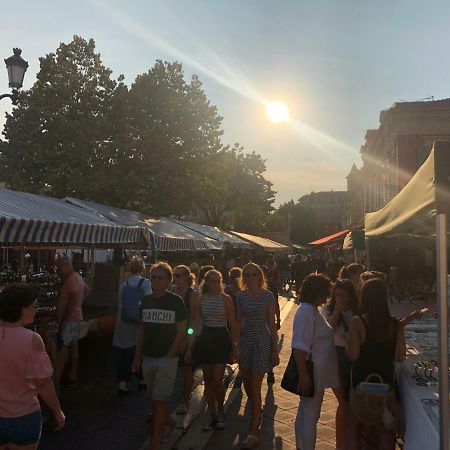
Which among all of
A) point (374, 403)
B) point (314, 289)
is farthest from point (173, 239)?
point (374, 403)

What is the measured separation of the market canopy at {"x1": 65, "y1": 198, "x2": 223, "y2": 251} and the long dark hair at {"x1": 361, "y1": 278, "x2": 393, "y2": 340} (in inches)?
291

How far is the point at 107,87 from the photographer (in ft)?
80.9

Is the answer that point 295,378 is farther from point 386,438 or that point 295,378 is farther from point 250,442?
point 250,442

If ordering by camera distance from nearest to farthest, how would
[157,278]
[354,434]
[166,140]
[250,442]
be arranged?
[354,434]
[157,278]
[250,442]
[166,140]

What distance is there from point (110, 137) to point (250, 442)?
1988 cm

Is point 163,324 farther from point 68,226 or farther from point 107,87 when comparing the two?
point 107,87

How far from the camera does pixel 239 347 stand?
5.43 meters

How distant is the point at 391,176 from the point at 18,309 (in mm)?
26325

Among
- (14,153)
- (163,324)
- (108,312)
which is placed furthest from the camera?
(14,153)

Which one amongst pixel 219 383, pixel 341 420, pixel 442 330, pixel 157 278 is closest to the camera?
pixel 442 330

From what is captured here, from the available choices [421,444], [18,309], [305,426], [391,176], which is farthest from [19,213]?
[391,176]

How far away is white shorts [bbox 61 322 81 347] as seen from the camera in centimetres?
717

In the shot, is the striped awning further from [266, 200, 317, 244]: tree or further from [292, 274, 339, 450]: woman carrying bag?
[266, 200, 317, 244]: tree

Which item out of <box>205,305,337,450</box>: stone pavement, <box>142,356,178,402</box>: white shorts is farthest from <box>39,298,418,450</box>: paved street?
<box>142,356,178,402</box>: white shorts
